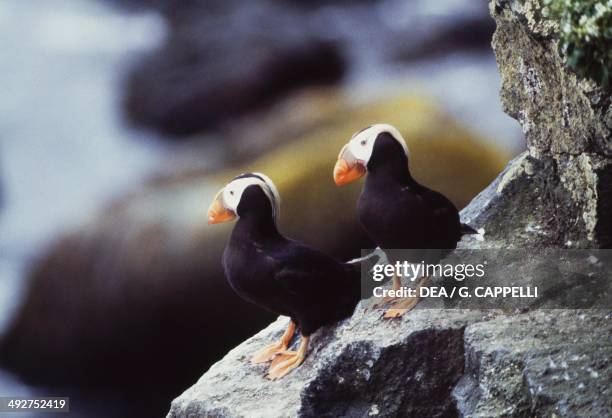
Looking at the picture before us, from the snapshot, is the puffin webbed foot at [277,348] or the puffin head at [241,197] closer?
the puffin head at [241,197]

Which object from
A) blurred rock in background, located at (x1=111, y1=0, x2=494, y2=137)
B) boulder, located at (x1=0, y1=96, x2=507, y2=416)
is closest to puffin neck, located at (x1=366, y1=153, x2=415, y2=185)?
boulder, located at (x1=0, y1=96, x2=507, y2=416)

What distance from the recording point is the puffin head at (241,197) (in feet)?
5.81

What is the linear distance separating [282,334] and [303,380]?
0.31 meters

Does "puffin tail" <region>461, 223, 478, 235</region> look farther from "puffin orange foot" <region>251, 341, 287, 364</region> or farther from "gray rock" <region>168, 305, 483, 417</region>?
"puffin orange foot" <region>251, 341, 287, 364</region>

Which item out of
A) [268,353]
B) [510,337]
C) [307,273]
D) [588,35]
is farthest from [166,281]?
[588,35]

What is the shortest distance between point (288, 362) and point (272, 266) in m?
0.24

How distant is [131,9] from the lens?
3.20m

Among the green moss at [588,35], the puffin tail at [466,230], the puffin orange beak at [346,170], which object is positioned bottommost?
the puffin tail at [466,230]

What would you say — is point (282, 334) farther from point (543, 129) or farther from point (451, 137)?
point (451, 137)

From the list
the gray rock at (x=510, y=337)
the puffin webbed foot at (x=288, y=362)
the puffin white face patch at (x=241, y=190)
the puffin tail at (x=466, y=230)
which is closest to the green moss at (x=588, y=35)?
the gray rock at (x=510, y=337)

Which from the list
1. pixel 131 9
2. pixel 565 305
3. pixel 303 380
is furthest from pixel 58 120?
pixel 565 305

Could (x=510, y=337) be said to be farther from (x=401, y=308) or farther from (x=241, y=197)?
(x=241, y=197)

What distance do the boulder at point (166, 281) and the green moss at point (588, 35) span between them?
57.8 inches

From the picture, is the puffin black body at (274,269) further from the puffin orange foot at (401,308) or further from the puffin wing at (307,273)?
the puffin orange foot at (401,308)
